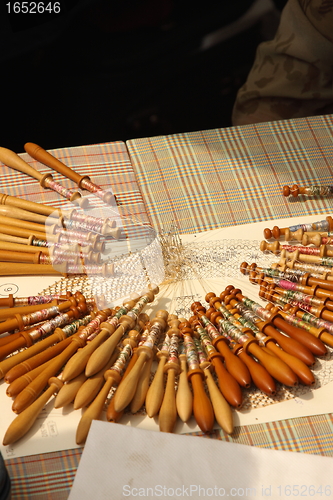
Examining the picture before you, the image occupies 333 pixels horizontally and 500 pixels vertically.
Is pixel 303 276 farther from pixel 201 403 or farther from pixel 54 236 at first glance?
pixel 54 236

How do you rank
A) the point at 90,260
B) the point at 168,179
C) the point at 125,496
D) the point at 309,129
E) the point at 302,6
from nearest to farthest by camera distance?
the point at 125,496, the point at 90,260, the point at 168,179, the point at 309,129, the point at 302,6

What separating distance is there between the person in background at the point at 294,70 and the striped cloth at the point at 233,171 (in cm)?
38

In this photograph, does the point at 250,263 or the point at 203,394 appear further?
the point at 250,263

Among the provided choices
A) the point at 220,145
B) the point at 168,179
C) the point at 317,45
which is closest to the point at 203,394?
the point at 168,179

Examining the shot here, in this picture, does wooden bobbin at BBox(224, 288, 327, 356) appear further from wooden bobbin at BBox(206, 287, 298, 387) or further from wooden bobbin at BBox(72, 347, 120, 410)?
wooden bobbin at BBox(72, 347, 120, 410)

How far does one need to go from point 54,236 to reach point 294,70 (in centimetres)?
132

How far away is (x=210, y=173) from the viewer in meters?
1.89

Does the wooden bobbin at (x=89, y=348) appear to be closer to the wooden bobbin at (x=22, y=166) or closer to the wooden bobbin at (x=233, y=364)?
the wooden bobbin at (x=233, y=364)

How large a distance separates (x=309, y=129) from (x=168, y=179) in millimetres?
569

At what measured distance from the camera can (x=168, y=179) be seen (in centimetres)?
187

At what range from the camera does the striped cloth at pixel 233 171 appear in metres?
1.78

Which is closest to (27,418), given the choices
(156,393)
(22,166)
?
(156,393)

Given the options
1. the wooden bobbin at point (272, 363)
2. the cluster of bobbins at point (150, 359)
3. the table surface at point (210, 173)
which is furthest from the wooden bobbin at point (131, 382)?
the table surface at point (210, 173)

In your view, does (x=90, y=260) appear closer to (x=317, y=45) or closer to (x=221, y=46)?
(x=317, y=45)
